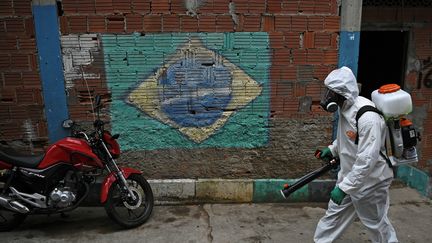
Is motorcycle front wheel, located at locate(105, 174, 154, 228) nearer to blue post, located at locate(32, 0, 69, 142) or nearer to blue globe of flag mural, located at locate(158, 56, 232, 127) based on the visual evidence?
blue globe of flag mural, located at locate(158, 56, 232, 127)

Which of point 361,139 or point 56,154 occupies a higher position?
point 361,139

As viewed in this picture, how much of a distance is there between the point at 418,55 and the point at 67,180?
4.99m

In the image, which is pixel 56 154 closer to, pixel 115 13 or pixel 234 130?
pixel 115 13

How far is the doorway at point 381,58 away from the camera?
18.2 feet

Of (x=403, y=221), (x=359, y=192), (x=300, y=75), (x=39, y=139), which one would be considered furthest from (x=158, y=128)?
(x=403, y=221)

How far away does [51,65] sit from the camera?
4.30 m

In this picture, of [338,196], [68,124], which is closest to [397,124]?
[338,196]

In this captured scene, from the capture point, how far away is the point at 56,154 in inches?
151

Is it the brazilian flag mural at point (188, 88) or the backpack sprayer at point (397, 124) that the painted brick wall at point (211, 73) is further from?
the backpack sprayer at point (397, 124)

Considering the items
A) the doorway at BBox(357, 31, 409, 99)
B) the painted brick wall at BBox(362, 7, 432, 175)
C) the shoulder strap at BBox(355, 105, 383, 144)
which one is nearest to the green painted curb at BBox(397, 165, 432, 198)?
the painted brick wall at BBox(362, 7, 432, 175)

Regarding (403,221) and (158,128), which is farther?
(158,128)

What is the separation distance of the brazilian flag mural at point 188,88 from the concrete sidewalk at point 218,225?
841mm

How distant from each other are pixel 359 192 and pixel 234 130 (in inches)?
73.1

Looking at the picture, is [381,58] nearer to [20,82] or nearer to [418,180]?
[418,180]
